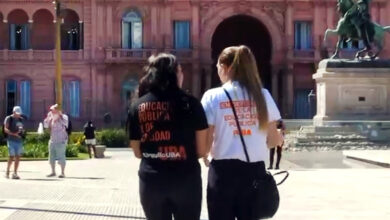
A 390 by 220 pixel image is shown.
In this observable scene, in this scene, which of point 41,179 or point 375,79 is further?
point 375,79

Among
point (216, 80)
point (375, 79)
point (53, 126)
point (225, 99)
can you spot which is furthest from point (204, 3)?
point (225, 99)

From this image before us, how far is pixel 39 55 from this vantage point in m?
61.5

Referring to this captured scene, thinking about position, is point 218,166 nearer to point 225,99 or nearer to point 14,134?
point 225,99

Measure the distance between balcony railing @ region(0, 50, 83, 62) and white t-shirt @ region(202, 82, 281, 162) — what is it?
181 ft

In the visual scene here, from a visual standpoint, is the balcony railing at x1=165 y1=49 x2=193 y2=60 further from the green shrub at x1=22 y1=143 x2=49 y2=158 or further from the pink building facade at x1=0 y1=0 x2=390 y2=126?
the green shrub at x1=22 y1=143 x2=49 y2=158

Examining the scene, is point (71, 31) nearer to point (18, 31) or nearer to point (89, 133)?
point (18, 31)

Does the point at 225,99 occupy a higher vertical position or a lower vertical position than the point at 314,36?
lower

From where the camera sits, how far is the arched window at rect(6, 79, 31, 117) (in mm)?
61344

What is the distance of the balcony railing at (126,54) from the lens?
61000 millimetres

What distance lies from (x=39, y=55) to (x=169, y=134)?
55.9 meters

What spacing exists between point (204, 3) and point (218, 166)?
55032 mm

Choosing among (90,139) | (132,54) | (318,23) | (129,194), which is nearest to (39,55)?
(132,54)

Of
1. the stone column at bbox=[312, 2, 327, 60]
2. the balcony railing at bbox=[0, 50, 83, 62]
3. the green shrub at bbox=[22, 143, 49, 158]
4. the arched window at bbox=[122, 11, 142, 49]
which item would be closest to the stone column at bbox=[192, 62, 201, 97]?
the arched window at bbox=[122, 11, 142, 49]

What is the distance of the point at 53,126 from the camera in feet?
68.2
